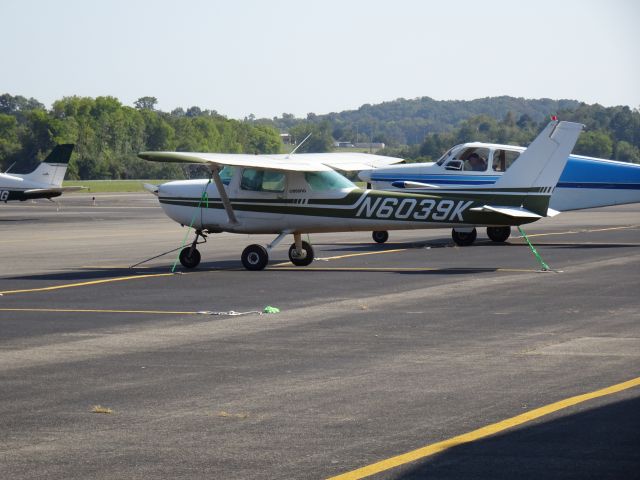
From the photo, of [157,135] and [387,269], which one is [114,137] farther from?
[387,269]

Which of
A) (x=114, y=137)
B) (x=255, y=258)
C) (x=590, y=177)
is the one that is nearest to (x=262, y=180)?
(x=255, y=258)

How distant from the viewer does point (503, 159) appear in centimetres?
2934

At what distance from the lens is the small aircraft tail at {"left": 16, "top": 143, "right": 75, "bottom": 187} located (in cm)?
4944

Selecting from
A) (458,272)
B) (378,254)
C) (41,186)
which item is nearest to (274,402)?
(458,272)

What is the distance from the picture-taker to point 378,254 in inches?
1017

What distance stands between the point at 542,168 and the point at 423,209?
2930 mm

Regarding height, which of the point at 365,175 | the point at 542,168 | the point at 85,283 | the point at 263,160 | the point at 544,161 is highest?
the point at 544,161

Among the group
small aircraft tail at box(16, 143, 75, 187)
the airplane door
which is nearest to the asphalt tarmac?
the airplane door

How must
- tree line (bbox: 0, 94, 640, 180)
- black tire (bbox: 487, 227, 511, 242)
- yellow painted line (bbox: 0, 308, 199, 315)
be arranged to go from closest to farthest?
1. yellow painted line (bbox: 0, 308, 199, 315)
2. black tire (bbox: 487, 227, 511, 242)
3. tree line (bbox: 0, 94, 640, 180)

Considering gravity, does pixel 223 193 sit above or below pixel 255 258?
above

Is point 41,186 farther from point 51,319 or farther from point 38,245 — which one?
point 51,319

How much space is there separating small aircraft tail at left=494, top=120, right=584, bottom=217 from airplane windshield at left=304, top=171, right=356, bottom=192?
2988 mm

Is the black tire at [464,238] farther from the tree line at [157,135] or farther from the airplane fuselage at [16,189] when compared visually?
the tree line at [157,135]

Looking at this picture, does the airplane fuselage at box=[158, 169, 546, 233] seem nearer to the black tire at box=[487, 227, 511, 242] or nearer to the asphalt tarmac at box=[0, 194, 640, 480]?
the asphalt tarmac at box=[0, 194, 640, 480]
